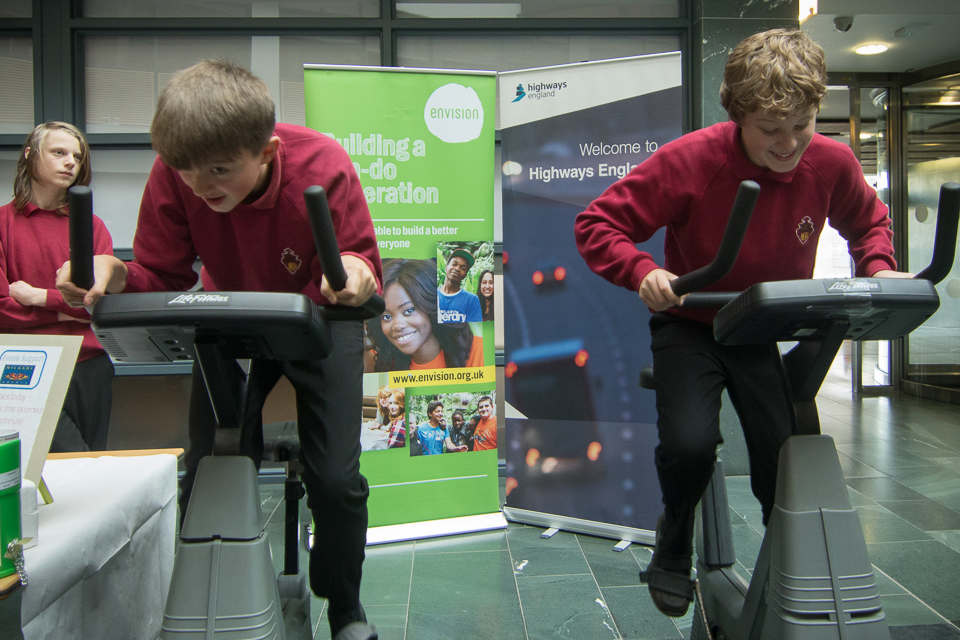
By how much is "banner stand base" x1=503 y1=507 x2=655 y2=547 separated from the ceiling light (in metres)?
4.94

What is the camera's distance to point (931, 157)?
20.0 feet

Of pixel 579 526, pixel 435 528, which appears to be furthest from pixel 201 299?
pixel 579 526

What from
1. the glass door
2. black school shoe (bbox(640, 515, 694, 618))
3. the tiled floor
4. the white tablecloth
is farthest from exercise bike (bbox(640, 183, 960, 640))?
the glass door

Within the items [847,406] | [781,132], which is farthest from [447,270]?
[847,406]

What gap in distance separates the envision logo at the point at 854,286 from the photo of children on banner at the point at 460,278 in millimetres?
1921

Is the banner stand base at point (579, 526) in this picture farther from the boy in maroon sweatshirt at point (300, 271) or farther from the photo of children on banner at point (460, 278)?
the boy in maroon sweatshirt at point (300, 271)

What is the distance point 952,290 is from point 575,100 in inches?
194

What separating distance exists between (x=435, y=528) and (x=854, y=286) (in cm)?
216

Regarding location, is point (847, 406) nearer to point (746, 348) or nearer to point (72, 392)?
point (746, 348)

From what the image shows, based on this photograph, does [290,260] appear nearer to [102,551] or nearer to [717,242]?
[102,551]

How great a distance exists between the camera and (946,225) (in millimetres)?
1140

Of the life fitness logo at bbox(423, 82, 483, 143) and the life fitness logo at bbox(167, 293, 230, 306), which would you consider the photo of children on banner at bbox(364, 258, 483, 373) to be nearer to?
the life fitness logo at bbox(423, 82, 483, 143)

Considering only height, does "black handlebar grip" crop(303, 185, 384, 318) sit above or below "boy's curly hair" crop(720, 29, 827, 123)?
below

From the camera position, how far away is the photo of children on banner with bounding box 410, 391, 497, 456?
297 centimetres
